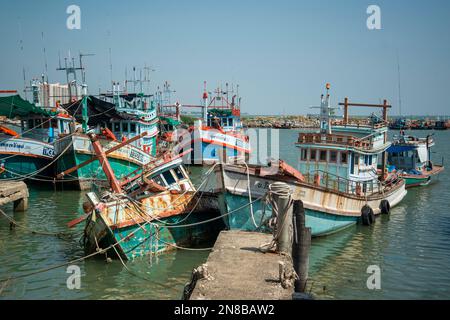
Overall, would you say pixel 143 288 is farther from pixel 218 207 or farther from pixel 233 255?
pixel 218 207

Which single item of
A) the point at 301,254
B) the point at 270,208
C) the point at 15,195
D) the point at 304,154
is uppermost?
the point at 304,154

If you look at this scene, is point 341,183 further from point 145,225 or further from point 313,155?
point 145,225

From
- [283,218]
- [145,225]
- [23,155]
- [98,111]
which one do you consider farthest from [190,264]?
[98,111]

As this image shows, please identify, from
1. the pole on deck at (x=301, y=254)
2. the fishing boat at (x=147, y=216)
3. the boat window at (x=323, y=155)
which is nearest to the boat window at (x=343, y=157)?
the boat window at (x=323, y=155)

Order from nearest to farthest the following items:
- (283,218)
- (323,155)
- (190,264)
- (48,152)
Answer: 1. (283,218)
2. (190,264)
3. (323,155)
4. (48,152)

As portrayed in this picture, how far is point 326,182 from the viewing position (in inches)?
624

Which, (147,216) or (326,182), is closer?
(147,216)

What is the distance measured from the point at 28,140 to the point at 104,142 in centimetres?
455

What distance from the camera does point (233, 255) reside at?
860 centimetres

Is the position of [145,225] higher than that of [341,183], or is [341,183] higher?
[341,183]

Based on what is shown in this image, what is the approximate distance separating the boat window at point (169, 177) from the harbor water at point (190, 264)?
265 centimetres

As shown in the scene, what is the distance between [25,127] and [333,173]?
22287 mm

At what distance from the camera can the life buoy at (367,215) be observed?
17.3 m
